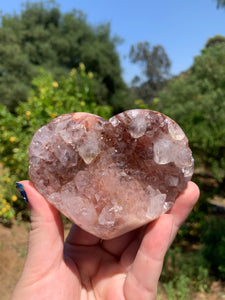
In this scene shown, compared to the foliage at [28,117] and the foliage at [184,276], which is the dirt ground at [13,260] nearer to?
the foliage at [184,276]

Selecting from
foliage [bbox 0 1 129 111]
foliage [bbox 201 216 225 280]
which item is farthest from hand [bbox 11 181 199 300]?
foliage [bbox 0 1 129 111]

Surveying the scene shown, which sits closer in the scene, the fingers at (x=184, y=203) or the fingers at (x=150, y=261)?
the fingers at (x=150, y=261)

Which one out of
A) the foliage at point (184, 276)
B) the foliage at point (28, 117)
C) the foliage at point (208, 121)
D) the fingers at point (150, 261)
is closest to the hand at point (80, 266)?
the fingers at point (150, 261)

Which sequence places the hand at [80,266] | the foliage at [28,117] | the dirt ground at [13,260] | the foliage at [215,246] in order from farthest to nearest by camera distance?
the foliage at [28,117] < the foliage at [215,246] < the dirt ground at [13,260] < the hand at [80,266]

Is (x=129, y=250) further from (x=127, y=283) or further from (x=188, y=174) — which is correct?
(x=188, y=174)

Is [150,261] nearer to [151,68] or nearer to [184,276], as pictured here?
[184,276]
